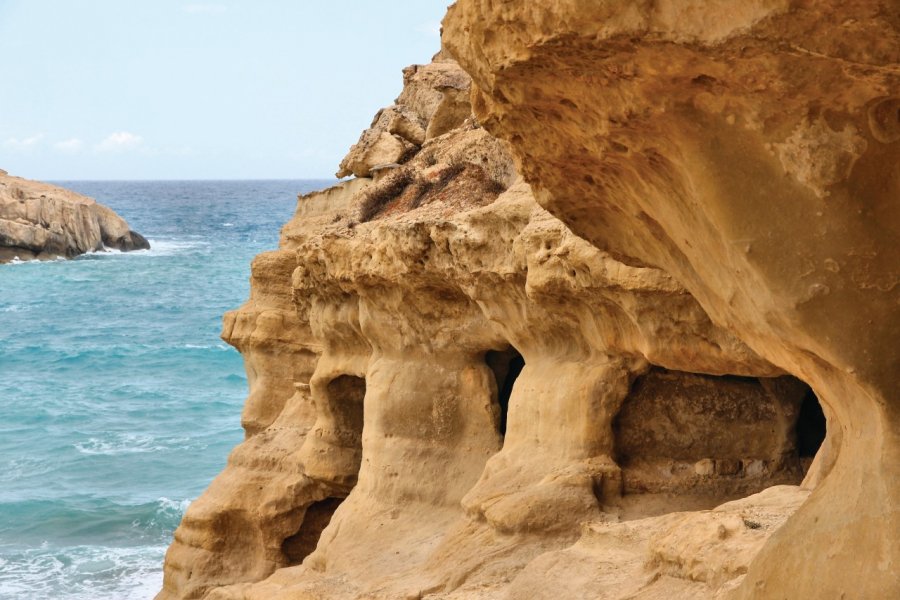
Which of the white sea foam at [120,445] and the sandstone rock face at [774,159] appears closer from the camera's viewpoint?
the sandstone rock face at [774,159]

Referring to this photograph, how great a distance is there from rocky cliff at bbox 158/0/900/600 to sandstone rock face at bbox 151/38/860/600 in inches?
0.8

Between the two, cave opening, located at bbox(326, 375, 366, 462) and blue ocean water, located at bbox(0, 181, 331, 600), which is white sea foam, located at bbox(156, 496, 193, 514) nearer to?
blue ocean water, located at bbox(0, 181, 331, 600)

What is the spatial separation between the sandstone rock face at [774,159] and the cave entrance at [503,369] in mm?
5882

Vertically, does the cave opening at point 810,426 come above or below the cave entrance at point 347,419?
above

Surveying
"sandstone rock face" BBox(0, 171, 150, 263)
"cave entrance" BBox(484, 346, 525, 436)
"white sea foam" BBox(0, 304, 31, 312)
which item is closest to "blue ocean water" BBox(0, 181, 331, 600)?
"white sea foam" BBox(0, 304, 31, 312)

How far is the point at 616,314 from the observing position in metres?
7.53

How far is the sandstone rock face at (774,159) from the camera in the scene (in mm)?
3457

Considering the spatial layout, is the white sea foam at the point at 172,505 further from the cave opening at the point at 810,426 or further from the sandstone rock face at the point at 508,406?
the cave opening at the point at 810,426

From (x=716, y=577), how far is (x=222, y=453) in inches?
814

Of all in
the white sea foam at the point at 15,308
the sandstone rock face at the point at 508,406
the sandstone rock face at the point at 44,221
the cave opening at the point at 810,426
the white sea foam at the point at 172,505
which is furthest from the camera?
the sandstone rock face at the point at 44,221

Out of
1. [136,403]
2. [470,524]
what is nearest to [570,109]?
[470,524]

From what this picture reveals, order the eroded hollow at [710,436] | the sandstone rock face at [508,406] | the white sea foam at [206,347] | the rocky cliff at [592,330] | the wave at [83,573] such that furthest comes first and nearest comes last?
the white sea foam at [206,347] < the wave at [83,573] < the eroded hollow at [710,436] < the sandstone rock face at [508,406] < the rocky cliff at [592,330]

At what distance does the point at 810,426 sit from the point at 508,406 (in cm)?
212

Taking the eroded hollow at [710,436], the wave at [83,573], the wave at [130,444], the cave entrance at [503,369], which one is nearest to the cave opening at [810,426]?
the eroded hollow at [710,436]
